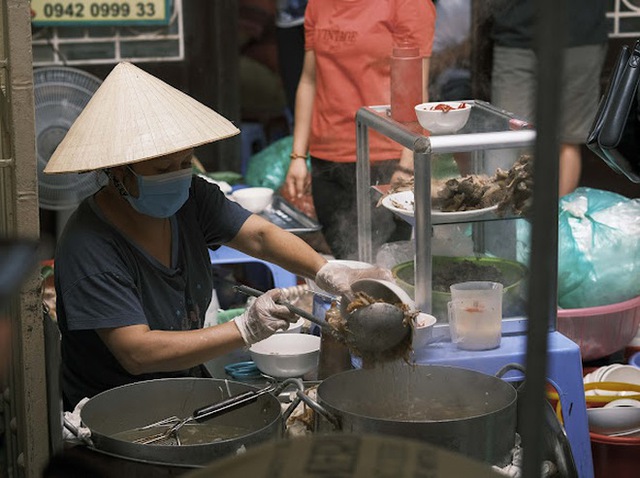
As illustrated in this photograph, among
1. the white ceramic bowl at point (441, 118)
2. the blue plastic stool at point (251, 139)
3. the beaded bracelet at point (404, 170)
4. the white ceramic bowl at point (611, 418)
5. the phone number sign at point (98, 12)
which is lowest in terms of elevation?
the white ceramic bowl at point (611, 418)

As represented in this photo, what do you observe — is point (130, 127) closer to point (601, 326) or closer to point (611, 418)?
point (611, 418)

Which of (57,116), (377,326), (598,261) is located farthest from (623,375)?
(57,116)

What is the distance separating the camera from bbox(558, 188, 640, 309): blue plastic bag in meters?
3.69

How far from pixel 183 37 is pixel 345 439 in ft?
17.1

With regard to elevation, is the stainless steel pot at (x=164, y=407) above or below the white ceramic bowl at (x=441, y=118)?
below

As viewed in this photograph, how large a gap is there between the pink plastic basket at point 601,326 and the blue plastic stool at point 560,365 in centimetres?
59

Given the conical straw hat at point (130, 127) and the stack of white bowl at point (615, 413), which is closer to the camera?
the conical straw hat at point (130, 127)

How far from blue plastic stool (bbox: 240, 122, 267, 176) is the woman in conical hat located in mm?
3814

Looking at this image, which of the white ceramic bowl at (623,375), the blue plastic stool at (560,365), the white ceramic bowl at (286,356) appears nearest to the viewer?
the blue plastic stool at (560,365)

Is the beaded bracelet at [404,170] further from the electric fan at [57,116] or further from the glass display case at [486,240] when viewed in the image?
the electric fan at [57,116]

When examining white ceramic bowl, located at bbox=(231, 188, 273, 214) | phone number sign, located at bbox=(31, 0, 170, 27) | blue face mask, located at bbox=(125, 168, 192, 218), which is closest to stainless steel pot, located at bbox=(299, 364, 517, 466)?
blue face mask, located at bbox=(125, 168, 192, 218)

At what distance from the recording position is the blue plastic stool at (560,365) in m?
2.90

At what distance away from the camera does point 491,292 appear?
2900mm

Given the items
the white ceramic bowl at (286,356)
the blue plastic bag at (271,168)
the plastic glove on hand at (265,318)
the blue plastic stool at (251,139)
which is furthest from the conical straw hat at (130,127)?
the blue plastic stool at (251,139)
